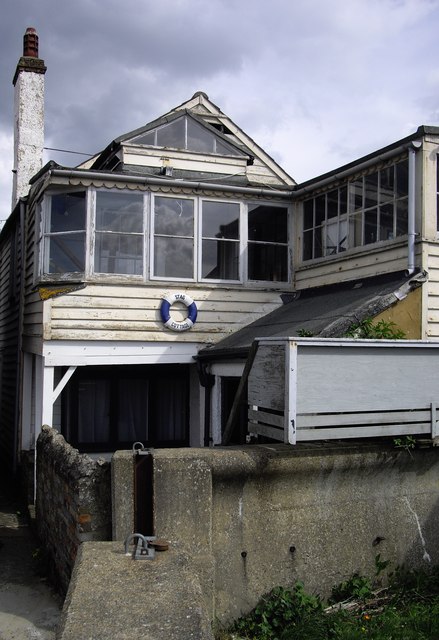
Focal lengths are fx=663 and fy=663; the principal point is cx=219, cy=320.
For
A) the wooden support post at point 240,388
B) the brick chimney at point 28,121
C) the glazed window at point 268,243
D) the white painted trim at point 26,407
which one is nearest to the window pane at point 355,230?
the glazed window at point 268,243

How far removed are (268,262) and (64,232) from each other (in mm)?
3589

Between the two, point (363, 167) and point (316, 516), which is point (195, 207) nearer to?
point (363, 167)

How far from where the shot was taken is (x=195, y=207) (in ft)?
36.9

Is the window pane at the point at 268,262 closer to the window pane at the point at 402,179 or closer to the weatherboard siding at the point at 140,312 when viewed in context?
the weatherboard siding at the point at 140,312

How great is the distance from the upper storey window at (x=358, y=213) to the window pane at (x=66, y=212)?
3910mm

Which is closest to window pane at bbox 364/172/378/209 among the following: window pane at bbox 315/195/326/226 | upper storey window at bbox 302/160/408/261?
upper storey window at bbox 302/160/408/261

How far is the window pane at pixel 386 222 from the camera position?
9672 mm

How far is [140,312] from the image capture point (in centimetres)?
1080

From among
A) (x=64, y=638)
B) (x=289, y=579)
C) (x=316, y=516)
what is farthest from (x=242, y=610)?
(x=64, y=638)

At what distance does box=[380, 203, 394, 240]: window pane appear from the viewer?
9.67 meters

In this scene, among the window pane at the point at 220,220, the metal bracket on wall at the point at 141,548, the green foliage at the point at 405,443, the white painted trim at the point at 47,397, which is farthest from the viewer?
the window pane at the point at 220,220

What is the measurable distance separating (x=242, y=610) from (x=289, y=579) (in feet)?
1.71

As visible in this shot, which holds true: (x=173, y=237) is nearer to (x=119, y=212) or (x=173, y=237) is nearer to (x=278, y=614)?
(x=119, y=212)

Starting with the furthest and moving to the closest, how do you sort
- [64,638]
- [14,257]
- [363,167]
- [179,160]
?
[14,257]
[179,160]
[363,167]
[64,638]
